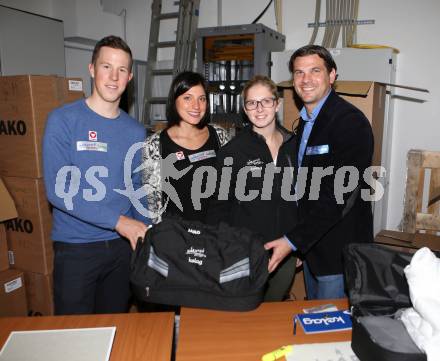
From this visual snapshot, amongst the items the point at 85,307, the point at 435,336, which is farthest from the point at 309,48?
the point at 85,307

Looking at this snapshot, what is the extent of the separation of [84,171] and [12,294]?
109 cm

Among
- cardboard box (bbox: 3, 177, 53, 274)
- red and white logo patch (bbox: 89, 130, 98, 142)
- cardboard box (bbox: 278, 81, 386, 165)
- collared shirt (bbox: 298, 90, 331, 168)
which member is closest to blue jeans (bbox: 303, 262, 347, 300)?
collared shirt (bbox: 298, 90, 331, 168)

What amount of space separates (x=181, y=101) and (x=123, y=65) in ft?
1.07

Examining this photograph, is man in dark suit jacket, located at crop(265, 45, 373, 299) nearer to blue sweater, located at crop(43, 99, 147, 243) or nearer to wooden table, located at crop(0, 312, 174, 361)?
wooden table, located at crop(0, 312, 174, 361)

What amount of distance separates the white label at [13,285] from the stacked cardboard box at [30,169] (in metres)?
0.04

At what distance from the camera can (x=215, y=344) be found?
119 centimetres

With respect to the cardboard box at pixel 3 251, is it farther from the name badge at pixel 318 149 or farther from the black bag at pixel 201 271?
the name badge at pixel 318 149

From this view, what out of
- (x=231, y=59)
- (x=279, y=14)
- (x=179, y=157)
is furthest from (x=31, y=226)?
(x=279, y=14)

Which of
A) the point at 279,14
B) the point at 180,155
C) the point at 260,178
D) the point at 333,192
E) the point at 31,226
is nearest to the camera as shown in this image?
the point at 333,192

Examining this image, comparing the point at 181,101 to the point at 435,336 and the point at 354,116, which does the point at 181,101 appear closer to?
the point at 354,116

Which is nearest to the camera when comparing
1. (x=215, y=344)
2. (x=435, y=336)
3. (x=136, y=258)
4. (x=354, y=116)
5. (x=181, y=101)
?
(x=435, y=336)

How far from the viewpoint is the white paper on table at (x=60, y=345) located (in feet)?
3.73

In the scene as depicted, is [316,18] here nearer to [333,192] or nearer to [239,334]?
[333,192]

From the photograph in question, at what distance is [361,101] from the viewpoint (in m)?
2.40
